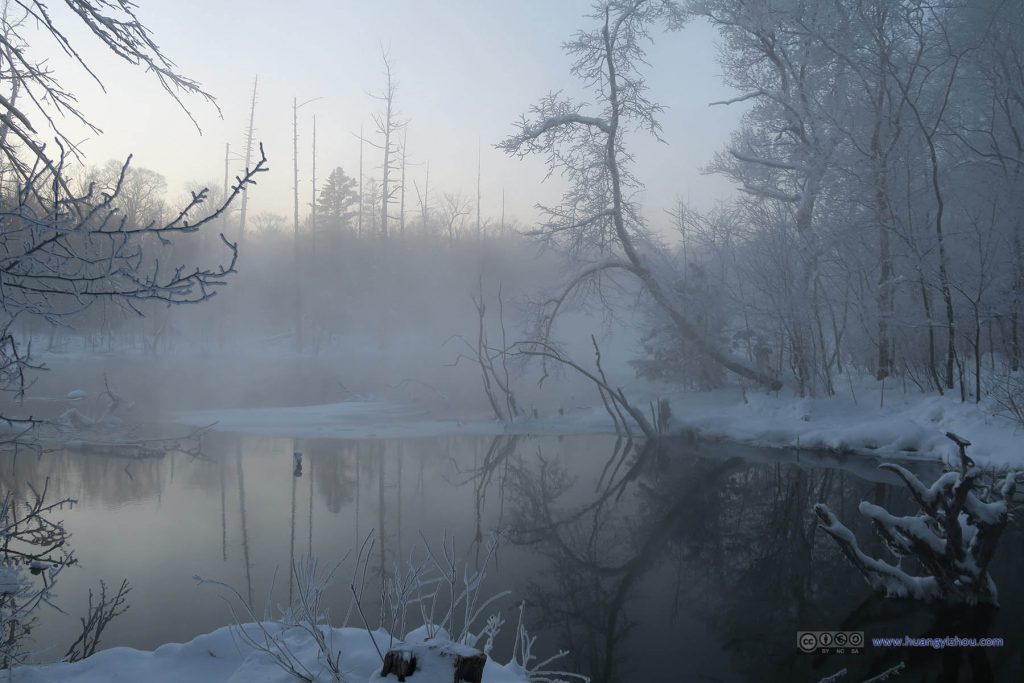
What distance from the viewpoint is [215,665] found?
469 centimetres

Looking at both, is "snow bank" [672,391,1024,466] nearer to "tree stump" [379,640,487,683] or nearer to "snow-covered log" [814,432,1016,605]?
"snow-covered log" [814,432,1016,605]

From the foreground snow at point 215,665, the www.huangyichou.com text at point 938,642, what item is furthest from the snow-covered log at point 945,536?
the foreground snow at point 215,665

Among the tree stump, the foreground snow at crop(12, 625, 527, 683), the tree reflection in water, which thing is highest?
the tree stump

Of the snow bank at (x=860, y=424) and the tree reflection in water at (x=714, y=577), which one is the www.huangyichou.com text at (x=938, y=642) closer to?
the tree reflection in water at (x=714, y=577)

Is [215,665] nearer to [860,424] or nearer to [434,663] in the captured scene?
[434,663]

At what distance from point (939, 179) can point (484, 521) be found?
13.9m

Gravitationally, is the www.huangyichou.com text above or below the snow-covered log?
below

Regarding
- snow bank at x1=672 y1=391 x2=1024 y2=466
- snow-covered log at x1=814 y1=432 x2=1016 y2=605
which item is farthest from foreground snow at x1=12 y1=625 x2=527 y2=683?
snow bank at x1=672 y1=391 x2=1024 y2=466

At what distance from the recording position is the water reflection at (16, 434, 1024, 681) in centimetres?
639

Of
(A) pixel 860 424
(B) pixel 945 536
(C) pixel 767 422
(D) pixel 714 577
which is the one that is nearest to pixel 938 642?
(B) pixel 945 536

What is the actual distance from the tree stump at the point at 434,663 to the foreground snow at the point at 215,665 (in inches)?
22.8

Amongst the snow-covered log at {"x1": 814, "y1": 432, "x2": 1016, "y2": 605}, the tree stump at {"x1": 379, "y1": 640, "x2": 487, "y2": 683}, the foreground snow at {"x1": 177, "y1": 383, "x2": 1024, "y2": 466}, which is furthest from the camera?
the foreground snow at {"x1": 177, "y1": 383, "x2": 1024, "y2": 466}

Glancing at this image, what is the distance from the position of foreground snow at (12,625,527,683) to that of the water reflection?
4.93 ft

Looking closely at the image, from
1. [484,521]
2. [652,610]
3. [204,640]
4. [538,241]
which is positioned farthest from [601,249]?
[204,640]
